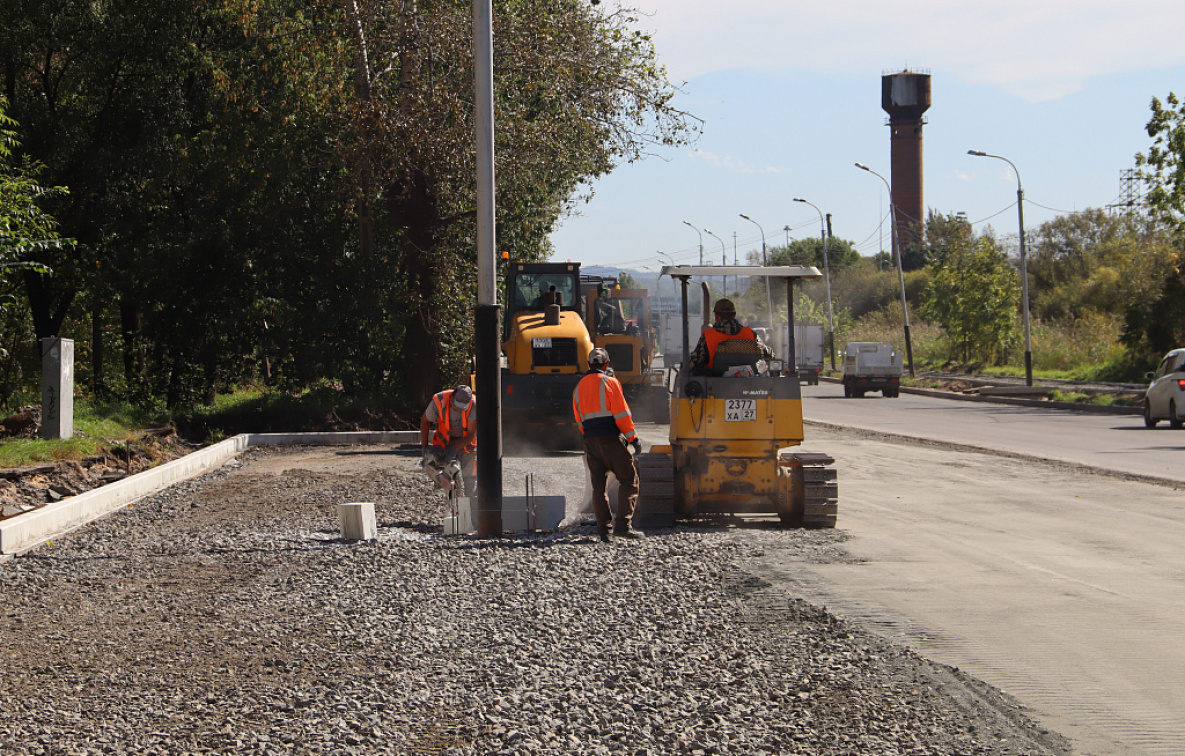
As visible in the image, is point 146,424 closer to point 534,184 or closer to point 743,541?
point 534,184

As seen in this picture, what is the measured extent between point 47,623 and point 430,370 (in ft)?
67.6

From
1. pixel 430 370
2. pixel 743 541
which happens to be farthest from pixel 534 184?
pixel 743 541

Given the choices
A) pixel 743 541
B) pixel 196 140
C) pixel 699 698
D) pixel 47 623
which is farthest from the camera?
pixel 196 140

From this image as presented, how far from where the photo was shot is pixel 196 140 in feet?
91.7

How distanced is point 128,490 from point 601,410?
22.4ft

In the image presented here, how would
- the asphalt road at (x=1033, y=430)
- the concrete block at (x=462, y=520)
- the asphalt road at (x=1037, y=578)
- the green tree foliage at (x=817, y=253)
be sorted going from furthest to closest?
the green tree foliage at (x=817, y=253), the asphalt road at (x=1033, y=430), the concrete block at (x=462, y=520), the asphalt road at (x=1037, y=578)

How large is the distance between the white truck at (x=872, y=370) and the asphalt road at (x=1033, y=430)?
2.99 m

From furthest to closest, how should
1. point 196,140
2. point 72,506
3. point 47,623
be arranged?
point 196,140 → point 72,506 → point 47,623

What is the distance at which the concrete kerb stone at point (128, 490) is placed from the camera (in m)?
11.1

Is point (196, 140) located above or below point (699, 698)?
above

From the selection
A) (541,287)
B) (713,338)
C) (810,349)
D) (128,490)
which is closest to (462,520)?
(713,338)

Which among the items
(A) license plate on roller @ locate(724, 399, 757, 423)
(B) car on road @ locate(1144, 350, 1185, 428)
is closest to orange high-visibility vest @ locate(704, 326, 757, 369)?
(A) license plate on roller @ locate(724, 399, 757, 423)

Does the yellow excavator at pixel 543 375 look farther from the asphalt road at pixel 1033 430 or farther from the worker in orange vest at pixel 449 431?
the worker in orange vest at pixel 449 431

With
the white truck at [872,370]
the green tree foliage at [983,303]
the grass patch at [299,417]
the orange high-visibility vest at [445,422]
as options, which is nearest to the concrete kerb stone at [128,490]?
the grass patch at [299,417]
